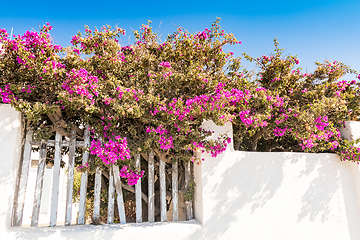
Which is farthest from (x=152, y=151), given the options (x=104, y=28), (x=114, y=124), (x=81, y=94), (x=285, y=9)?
(x=285, y=9)

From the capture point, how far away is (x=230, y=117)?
4598mm

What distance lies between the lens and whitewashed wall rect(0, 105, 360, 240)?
425cm

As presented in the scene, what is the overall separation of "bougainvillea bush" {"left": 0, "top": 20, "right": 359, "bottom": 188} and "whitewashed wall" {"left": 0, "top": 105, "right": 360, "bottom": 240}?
0.37 metres

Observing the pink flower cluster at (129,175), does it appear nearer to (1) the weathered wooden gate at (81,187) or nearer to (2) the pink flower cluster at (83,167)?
(1) the weathered wooden gate at (81,187)

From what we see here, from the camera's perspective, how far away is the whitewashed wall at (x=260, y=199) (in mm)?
4246

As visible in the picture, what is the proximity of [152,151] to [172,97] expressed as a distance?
1112mm

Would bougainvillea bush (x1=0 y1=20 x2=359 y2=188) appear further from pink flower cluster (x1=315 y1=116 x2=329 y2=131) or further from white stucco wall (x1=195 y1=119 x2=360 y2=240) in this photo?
white stucco wall (x1=195 y1=119 x2=360 y2=240)

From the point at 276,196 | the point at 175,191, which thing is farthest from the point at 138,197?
the point at 276,196

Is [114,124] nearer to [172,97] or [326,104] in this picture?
[172,97]

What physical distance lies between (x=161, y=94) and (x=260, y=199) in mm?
2790

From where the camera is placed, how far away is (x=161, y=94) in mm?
4793

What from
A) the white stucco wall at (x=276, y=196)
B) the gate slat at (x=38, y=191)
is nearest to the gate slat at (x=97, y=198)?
the gate slat at (x=38, y=191)

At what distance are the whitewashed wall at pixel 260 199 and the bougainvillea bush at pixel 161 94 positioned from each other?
374 millimetres

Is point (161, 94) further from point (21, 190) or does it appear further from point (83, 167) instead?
point (21, 190)
